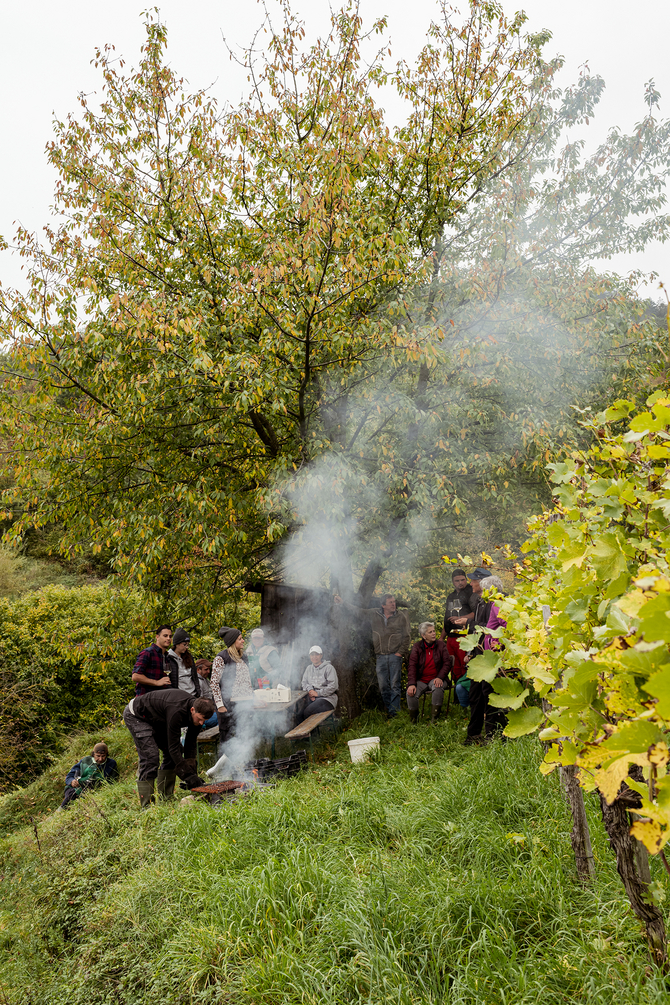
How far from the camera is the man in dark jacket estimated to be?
5934 mm

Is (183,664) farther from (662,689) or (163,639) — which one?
(662,689)

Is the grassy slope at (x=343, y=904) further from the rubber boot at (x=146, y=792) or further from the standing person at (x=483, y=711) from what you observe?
the standing person at (x=483, y=711)

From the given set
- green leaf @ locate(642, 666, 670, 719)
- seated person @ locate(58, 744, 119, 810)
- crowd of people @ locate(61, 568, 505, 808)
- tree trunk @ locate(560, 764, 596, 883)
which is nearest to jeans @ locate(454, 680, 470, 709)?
crowd of people @ locate(61, 568, 505, 808)

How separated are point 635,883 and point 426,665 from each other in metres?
5.45

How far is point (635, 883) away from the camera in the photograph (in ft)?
7.59

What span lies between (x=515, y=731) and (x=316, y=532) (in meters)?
5.46

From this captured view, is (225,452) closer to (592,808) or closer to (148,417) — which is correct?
(148,417)

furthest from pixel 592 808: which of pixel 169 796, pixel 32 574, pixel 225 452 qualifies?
pixel 32 574

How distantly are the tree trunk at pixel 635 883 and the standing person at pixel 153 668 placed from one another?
519 centimetres

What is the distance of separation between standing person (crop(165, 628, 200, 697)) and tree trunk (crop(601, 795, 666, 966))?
18.2 feet

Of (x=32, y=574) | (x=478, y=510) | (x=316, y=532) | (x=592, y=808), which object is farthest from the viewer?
(x=32, y=574)

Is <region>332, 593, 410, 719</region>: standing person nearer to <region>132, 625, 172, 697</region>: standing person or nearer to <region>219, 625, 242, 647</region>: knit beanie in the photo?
<region>219, 625, 242, 647</region>: knit beanie

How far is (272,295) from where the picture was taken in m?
6.38

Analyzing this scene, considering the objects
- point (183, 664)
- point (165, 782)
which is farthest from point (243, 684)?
point (165, 782)
